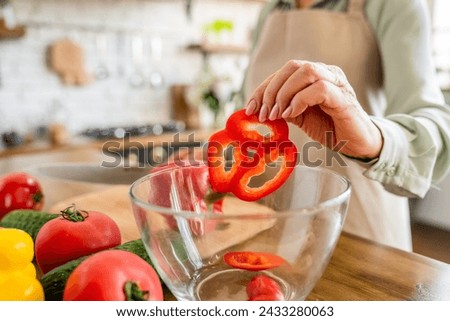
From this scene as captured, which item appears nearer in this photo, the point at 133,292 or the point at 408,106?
the point at 133,292

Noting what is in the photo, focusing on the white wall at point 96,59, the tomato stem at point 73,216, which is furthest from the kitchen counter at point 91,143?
the tomato stem at point 73,216

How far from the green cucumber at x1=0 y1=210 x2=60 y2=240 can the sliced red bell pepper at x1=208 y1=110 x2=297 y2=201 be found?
20cm

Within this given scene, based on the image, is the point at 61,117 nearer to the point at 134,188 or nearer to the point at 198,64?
the point at 198,64

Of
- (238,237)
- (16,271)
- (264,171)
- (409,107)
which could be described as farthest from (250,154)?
(409,107)

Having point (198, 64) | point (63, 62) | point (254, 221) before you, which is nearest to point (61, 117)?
point (63, 62)

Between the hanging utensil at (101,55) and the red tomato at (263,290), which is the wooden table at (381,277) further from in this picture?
the hanging utensil at (101,55)

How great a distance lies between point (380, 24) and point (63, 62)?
1697mm

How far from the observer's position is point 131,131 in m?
2.10

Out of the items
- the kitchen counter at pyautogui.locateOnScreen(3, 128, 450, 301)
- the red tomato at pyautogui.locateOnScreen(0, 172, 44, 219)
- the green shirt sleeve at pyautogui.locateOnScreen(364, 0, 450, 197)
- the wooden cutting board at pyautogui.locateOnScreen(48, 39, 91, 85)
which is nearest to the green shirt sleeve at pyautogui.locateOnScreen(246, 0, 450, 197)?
the green shirt sleeve at pyautogui.locateOnScreen(364, 0, 450, 197)

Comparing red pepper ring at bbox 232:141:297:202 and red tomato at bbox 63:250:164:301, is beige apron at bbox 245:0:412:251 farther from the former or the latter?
red tomato at bbox 63:250:164:301

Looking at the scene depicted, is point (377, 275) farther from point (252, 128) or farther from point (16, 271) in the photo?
point (16, 271)

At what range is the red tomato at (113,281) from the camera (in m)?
0.32

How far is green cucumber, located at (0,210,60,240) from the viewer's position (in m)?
0.50

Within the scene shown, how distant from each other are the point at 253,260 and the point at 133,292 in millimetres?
128
